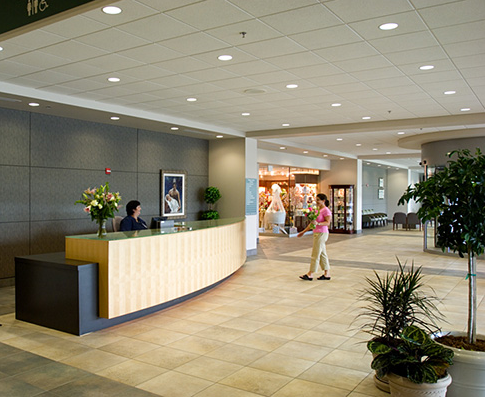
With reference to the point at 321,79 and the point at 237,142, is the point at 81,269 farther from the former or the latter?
the point at 237,142

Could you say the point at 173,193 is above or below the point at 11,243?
above

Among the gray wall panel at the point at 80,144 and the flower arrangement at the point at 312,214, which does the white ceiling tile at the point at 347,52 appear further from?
the gray wall panel at the point at 80,144

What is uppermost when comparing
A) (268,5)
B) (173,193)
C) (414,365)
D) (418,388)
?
(268,5)

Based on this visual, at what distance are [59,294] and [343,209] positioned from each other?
16135mm

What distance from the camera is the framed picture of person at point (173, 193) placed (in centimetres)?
1099

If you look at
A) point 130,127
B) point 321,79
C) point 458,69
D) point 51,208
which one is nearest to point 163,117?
point 130,127

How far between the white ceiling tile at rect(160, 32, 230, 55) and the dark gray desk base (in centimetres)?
266

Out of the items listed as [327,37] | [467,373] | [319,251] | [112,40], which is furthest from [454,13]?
[319,251]

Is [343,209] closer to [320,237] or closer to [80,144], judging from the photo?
[320,237]

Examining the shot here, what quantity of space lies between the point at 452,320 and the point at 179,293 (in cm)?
363

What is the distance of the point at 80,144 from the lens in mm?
9156

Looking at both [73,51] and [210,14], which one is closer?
[210,14]

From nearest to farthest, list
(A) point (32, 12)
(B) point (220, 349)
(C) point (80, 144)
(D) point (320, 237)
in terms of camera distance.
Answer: (A) point (32, 12) < (B) point (220, 349) < (D) point (320, 237) < (C) point (80, 144)

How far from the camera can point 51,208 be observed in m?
8.61
